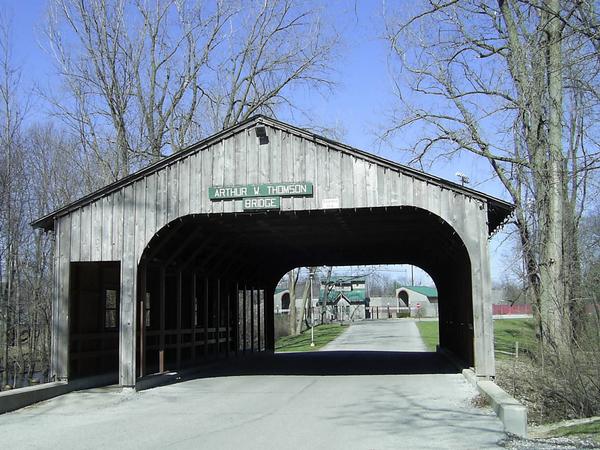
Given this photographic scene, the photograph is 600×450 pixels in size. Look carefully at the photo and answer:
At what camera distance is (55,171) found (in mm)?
29484

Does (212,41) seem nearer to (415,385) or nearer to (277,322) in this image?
(415,385)

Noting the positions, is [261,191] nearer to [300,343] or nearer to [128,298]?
[128,298]

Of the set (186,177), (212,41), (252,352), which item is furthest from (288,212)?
(212,41)

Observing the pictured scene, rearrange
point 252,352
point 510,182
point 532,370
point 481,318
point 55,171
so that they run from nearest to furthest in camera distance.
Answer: point 532,370, point 481,318, point 510,182, point 252,352, point 55,171

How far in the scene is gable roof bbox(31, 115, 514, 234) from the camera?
1241cm

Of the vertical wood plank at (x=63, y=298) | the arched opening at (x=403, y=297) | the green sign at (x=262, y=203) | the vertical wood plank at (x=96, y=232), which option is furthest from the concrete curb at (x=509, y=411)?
the arched opening at (x=403, y=297)

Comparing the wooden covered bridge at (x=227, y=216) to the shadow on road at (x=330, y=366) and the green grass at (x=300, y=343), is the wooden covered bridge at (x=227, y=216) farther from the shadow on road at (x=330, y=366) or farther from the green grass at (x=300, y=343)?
the green grass at (x=300, y=343)

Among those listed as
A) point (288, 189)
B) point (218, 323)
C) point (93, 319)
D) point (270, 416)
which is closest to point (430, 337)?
point (218, 323)

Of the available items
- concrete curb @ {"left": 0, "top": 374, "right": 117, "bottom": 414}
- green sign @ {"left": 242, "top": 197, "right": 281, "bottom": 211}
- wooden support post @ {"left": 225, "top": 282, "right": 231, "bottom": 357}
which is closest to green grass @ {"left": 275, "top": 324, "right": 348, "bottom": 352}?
wooden support post @ {"left": 225, "top": 282, "right": 231, "bottom": 357}

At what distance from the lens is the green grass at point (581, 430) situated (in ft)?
26.6

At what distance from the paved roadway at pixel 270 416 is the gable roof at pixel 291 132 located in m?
3.63

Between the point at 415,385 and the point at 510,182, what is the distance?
27.8ft

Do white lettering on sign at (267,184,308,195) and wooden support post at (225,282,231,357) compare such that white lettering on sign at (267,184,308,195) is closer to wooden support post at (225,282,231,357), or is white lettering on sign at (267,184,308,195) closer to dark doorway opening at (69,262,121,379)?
dark doorway opening at (69,262,121,379)

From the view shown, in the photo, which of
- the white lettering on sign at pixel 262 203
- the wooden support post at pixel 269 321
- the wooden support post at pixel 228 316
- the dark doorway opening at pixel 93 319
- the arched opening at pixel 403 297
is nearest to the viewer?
the white lettering on sign at pixel 262 203
